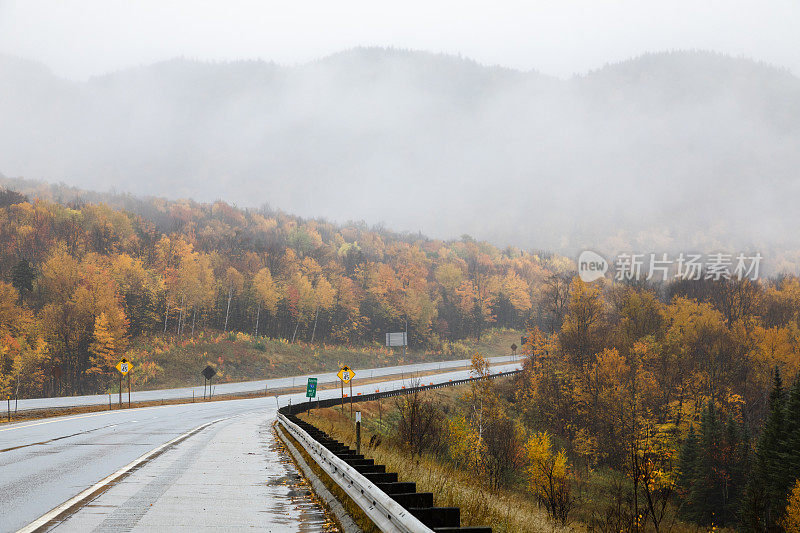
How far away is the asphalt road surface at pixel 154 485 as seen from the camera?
751 centimetres

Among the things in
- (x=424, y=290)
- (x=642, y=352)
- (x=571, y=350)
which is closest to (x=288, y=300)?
(x=424, y=290)

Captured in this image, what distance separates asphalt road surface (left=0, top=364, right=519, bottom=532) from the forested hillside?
60.7m

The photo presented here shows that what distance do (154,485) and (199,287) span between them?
8904cm

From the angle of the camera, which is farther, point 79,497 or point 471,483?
point 471,483

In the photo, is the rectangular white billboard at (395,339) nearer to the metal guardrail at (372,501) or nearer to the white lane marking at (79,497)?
the white lane marking at (79,497)

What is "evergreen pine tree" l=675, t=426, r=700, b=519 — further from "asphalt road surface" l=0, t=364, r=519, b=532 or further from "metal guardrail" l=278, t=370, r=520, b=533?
"metal guardrail" l=278, t=370, r=520, b=533

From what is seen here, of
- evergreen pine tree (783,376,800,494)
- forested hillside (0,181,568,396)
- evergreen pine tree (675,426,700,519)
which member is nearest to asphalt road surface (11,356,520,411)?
forested hillside (0,181,568,396)

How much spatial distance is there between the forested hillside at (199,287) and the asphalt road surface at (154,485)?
60.7 meters

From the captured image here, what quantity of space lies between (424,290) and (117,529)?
400 ft

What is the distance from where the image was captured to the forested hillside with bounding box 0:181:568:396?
254 ft

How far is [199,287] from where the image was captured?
313ft

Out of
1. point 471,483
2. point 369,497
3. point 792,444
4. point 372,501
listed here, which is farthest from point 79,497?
point 792,444

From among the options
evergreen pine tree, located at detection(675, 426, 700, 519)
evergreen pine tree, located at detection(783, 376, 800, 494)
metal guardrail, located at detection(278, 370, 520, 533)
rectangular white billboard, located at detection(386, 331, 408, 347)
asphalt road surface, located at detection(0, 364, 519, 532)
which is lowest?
evergreen pine tree, located at detection(675, 426, 700, 519)

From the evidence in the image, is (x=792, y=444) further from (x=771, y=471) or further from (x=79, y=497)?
(x=79, y=497)
